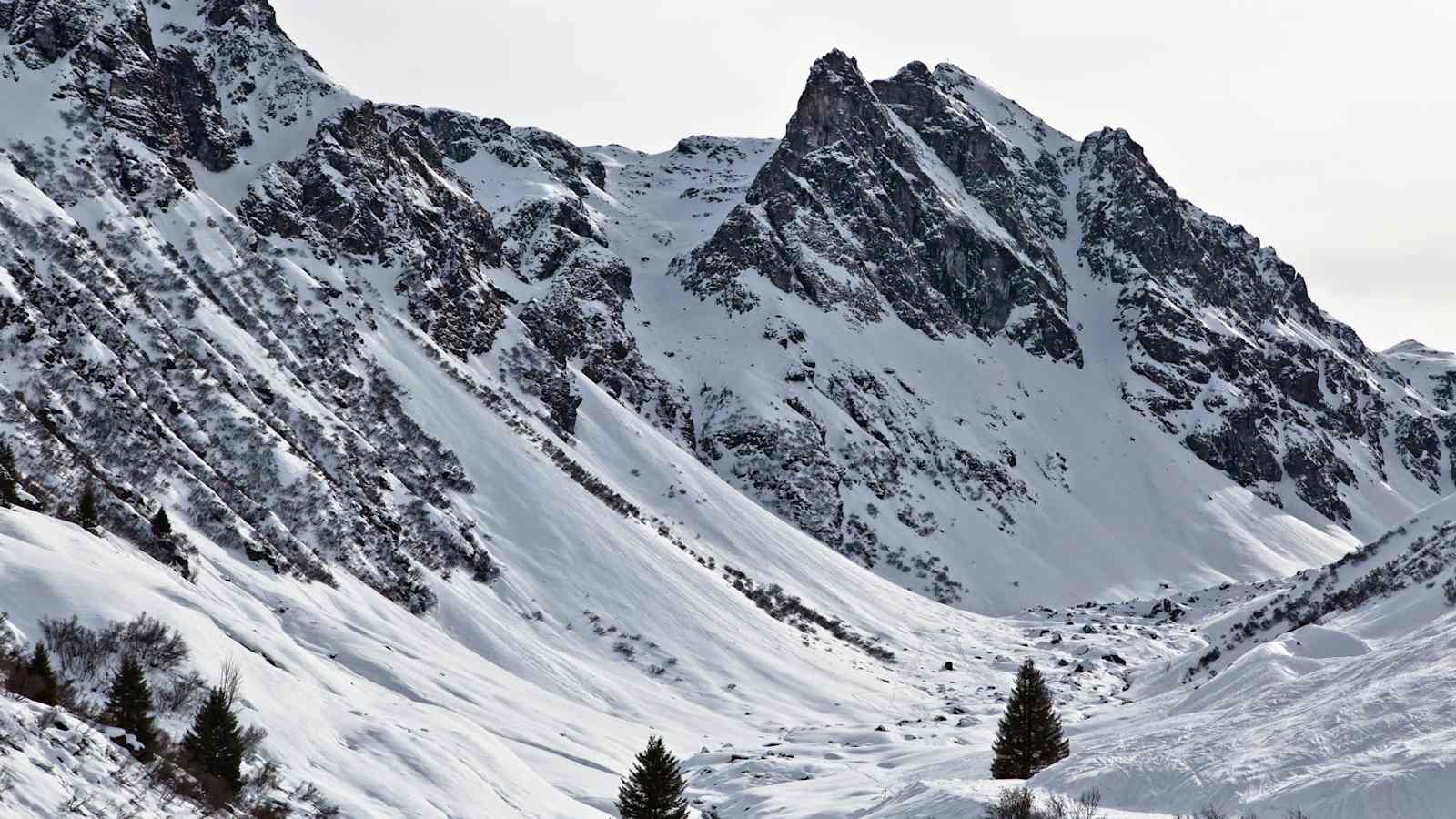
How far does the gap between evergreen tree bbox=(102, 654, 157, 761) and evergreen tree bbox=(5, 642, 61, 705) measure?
1223 millimetres

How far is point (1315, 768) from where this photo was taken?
27906mm

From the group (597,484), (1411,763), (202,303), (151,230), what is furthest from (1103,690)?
(151,230)

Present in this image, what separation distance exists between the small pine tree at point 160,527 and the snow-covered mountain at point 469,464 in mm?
1261

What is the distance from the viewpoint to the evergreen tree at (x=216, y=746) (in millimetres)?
25344

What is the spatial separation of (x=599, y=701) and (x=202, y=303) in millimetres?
49421

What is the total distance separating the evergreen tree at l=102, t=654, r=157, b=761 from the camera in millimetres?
24453

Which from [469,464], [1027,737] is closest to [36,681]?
[1027,737]

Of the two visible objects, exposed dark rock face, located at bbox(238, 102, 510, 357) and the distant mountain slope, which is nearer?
the distant mountain slope

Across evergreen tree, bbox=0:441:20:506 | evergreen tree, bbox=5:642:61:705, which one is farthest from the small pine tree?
evergreen tree, bbox=5:642:61:705

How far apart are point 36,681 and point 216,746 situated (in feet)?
13.6

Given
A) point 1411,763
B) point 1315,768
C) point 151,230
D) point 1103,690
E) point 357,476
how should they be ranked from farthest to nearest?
point 151,230 < point 1103,690 < point 357,476 < point 1315,768 < point 1411,763

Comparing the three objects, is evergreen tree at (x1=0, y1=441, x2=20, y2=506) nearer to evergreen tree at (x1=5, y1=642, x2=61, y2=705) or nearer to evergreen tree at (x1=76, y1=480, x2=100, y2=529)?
evergreen tree at (x1=76, y1=480, x2=100, y2=529)

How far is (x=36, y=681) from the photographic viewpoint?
80.9 ft

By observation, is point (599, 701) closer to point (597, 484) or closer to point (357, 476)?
point (357, 476)
